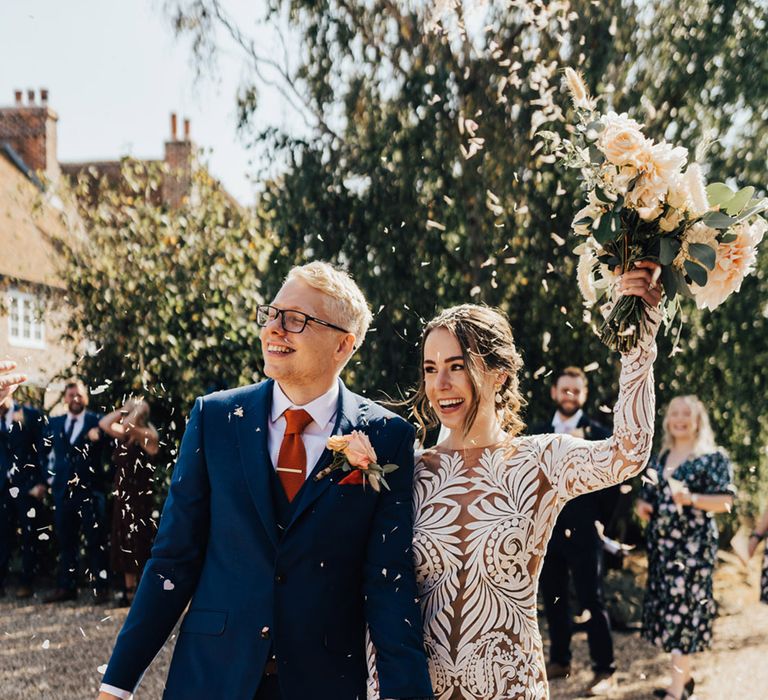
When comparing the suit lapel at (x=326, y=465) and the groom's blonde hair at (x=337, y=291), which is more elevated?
the groom's blonde hair at (x=337, y=291)

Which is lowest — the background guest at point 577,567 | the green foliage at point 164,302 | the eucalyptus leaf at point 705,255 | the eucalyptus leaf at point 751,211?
the background guest at point 577,567

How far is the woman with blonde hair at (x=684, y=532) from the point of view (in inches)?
254

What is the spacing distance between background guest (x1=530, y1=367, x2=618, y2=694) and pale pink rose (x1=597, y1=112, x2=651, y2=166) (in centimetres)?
431

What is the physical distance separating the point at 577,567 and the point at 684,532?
83 cm

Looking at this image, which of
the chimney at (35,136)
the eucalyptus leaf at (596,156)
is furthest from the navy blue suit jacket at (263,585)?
the chimney at (35,136)

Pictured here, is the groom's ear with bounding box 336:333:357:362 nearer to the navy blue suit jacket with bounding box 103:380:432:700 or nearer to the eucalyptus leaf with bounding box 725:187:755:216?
the navy blue suit jacket with bounding box 103:380:432:700

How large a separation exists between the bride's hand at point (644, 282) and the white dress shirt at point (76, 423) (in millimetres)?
7453

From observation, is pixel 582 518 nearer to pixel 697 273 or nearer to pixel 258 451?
pixel 697 273

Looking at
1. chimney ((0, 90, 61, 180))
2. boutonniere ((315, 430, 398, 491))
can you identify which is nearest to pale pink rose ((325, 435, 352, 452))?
boutonniere ((315, 430, 398, 491))

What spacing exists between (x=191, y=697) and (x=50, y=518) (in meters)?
8.16

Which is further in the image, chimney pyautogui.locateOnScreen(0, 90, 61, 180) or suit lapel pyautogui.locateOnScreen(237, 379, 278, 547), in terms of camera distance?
chimney pyautogui.locateOnScreen(0, 90, 61, 180)

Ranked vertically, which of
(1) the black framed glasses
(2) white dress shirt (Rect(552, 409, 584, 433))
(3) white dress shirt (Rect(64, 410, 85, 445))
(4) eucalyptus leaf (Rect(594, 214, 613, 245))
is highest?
(4) eucalyptus leaf (Rect(594, 214, 613, 245))

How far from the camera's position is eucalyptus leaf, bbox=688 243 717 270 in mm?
2750

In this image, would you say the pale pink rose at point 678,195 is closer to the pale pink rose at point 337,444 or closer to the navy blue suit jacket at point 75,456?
the pale pink rose at point 337,444
